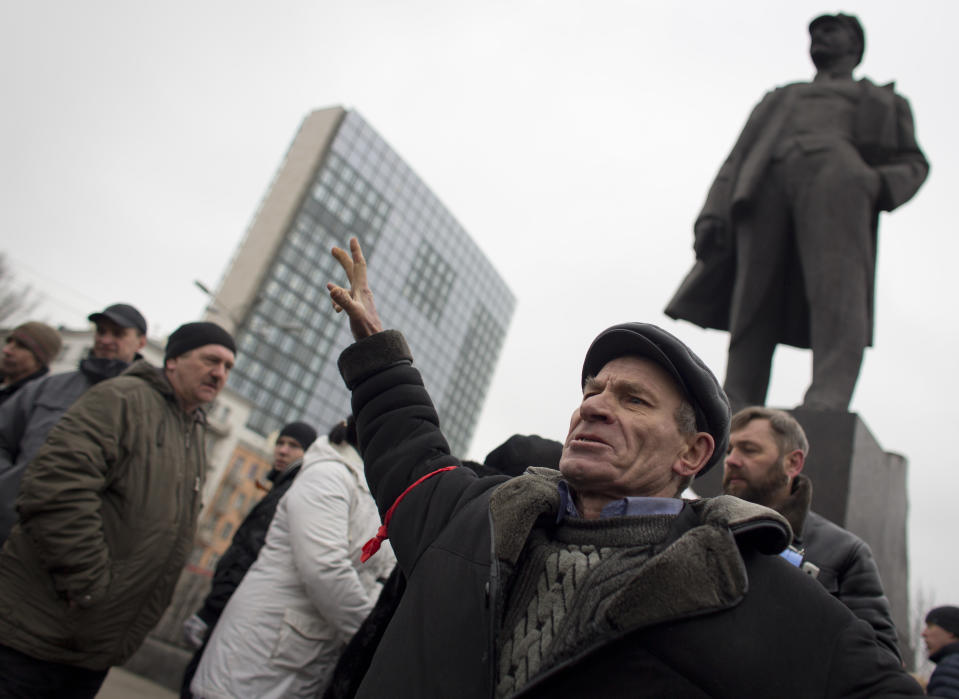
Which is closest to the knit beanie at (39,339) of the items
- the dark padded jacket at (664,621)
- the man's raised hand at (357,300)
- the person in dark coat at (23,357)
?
the person in dark coat at (23,357)

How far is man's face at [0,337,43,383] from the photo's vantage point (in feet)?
12.7

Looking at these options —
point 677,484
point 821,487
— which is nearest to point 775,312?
point 821,487

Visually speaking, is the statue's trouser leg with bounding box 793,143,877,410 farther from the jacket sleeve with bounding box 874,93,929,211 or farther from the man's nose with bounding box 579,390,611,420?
the man's nose with bounding box 579,390,611,420

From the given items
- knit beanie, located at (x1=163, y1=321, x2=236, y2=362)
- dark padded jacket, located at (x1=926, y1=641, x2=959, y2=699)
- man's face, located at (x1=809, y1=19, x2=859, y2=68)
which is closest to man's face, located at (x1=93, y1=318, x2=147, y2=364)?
knit beanie, located at (x1=163, y1=321, x2=236, y2=362)

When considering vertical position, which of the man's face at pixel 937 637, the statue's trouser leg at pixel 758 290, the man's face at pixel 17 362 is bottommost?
the man's face at pixel 17 362

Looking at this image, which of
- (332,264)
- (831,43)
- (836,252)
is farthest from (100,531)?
(332,264)

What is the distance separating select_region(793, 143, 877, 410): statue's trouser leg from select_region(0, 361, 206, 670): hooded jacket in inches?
138

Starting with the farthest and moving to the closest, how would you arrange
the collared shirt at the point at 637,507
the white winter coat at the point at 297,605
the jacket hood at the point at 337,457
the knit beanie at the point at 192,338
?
the knit beanie at the point at 192,338
the jacket hood at the point at 337,457
the white winter coat at the point at 297,605
the collared shirt at the point at 637,507

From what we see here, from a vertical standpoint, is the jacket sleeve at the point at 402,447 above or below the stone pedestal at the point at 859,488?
below

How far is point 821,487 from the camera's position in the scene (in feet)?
11.3

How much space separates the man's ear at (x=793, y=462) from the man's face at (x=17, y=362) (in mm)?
3810

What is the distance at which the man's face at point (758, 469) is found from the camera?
246 centimetres

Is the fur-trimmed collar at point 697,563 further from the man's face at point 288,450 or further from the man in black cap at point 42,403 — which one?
the man's face at point 288,450

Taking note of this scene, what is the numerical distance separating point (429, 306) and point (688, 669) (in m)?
72.5
